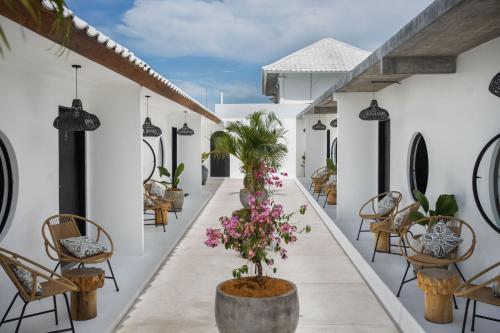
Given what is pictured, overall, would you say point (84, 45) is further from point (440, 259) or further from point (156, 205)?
point (156, 205)

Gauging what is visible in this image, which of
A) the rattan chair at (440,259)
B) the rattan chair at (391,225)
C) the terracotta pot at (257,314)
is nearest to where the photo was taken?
the terracotta pot at (257,314)

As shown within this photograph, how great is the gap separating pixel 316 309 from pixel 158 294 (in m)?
1.94

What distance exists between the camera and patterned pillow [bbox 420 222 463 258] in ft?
18.6

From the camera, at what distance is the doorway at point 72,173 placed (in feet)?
23.9

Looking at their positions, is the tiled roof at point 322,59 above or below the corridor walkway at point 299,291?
above

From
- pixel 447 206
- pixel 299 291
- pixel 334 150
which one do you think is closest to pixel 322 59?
pixel 334 150

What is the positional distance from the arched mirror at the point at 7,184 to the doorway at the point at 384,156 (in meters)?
6.90

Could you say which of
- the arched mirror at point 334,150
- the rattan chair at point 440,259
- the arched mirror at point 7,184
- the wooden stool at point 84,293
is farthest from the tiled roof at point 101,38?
the arched mirror at point 334,150

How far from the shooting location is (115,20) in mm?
63469

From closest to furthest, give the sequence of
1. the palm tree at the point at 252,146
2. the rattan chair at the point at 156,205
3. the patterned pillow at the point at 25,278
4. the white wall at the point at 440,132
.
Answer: the patterned pillow at the point at 25,278
the white wall at the point at 440,132
the rattan chair at the point at 156,205
the palm tree at the point at 252,146

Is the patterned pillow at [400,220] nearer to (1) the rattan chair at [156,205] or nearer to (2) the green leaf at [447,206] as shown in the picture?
(2) the green leaf at [447,206]

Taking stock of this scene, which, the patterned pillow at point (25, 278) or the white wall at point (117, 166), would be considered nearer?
the patterned pillow at point (25, 278)

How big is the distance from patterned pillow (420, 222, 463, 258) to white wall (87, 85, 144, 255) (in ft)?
13.9

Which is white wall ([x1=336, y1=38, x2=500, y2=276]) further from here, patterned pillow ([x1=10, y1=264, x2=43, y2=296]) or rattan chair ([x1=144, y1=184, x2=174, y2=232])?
patterned pillow ([x1=10, y1=264, x2=43, y2=296])
